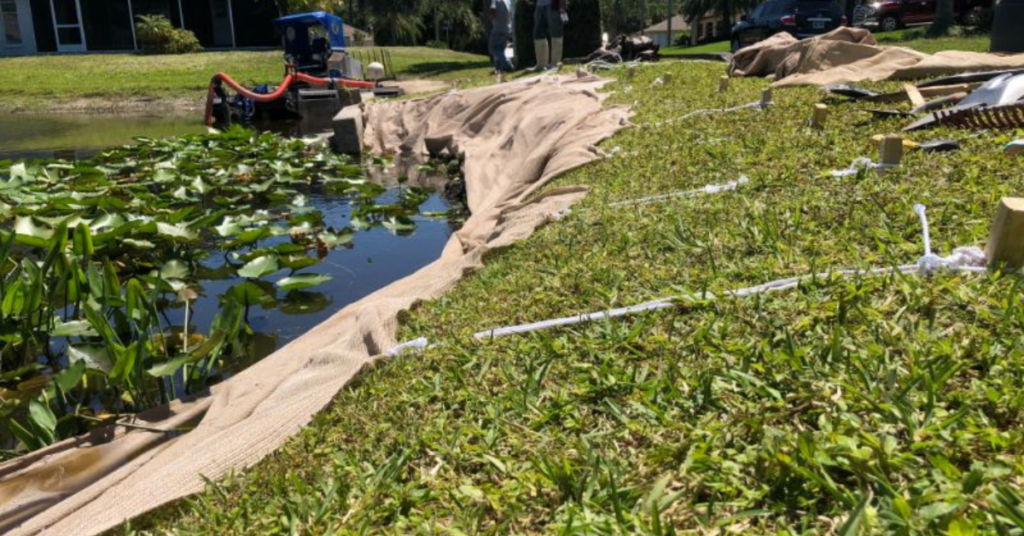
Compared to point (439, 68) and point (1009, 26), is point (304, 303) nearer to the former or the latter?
point (1009, 26)

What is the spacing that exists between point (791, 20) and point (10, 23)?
1207 inches

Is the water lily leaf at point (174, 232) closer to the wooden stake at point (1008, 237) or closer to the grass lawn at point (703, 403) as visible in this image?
the grass lawn at point (703, 403)

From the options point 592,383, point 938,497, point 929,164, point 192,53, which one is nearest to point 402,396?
point 592,383

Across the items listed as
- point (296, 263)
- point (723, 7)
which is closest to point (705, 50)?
point (723, 7)

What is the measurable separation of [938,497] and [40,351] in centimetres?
367

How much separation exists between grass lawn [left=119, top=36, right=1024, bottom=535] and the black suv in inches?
538

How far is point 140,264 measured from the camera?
4.73 meters

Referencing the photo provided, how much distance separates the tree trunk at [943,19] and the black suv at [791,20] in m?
5.44

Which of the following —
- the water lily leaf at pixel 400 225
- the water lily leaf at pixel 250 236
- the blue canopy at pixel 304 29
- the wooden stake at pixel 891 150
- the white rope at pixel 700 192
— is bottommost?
the water lily leaf at pixel 400 225

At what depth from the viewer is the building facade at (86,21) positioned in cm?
3080

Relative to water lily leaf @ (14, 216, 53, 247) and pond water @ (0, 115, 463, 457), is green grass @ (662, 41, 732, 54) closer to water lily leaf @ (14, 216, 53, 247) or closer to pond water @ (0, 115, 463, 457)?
pond water @ (0, 115, 463, 457)

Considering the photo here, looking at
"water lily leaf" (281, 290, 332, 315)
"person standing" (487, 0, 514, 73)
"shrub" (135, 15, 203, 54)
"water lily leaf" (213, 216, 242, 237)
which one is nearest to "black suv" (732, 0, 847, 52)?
"person standing" (487, 0, 514, 73)

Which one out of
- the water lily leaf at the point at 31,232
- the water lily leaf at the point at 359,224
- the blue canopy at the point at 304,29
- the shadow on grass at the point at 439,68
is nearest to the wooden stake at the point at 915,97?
the water lily leaf at the point at 359,224

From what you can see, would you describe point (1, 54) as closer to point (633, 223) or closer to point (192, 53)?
point (192, 53)
